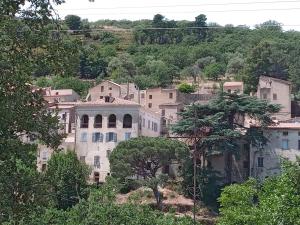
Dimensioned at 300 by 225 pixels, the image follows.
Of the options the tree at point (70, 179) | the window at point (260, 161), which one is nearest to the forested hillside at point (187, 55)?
the tree at point (70, 179)

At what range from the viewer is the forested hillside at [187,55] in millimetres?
97125

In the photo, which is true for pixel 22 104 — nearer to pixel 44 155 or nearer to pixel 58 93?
pixel 44 155

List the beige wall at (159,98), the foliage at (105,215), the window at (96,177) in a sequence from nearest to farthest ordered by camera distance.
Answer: the foliage at (105,215) < the window at (96,177) < the beige wall at (159,98)

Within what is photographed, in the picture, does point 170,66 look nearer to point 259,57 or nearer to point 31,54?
point 259,57

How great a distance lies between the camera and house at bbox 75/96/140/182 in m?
66.4

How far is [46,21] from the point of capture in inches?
559

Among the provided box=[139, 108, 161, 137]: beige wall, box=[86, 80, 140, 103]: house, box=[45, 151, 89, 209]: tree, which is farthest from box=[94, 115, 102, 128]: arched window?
box=[86, 80, 140, 103]: house

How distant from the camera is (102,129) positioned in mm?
67000

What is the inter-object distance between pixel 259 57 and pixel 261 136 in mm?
33606

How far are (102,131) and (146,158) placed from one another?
823cm

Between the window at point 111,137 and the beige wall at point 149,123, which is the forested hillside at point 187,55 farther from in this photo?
the beige wall at point 149,123

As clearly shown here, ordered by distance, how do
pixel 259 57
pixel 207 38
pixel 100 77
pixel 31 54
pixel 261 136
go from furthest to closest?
pixel 207 38, pixel 100 77, pixel 259 57, pixel 261 136, pixel 31 54

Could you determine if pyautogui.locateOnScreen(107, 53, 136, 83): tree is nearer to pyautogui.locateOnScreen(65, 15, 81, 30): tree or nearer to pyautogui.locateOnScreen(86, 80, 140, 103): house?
pyautogui.locateOnScreen(65, 15, 81, 30): tree

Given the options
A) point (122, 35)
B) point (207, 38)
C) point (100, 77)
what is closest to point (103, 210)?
point (100, 77)
